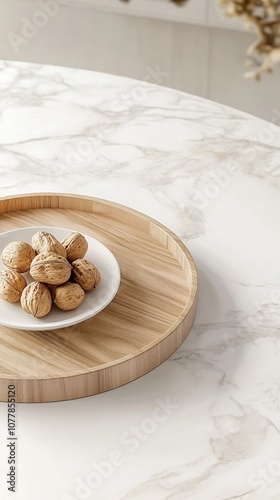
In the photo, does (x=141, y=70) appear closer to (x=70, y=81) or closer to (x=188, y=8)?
(x=188, y=8)

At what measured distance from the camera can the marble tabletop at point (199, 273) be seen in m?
1.10

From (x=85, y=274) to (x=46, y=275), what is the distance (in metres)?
0.08

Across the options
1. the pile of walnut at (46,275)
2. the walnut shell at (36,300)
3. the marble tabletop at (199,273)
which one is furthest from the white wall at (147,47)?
the walnut shell at (36,300)

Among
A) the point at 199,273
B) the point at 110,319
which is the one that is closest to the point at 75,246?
the point at 110,319

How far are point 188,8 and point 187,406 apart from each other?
12.6 ft

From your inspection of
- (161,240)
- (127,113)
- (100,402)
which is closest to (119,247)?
(161,240)

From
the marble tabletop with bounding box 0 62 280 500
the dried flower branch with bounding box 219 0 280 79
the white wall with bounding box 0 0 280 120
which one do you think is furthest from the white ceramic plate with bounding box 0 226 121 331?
the white wall with bounding box 0 0 280 120

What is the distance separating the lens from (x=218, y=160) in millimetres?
1928

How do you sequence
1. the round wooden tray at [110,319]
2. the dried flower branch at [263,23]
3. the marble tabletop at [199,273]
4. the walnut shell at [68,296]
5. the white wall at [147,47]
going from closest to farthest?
the dried flower branch at [263,23] < the marble tabletop at [199,273] < the round wooden tray at [110,319] < the walnut shell at [68,296] < the white wall at [147,47]

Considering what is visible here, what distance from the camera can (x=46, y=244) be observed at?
1.41m

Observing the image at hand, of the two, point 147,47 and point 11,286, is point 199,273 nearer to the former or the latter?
point 11,286

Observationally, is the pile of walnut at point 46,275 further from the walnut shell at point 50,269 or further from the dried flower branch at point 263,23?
the dried flower branch at point 263,23

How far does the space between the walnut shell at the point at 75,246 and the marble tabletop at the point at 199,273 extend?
244 mm

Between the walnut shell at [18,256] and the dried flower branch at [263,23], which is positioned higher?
the dried flower branch at [263,23]
